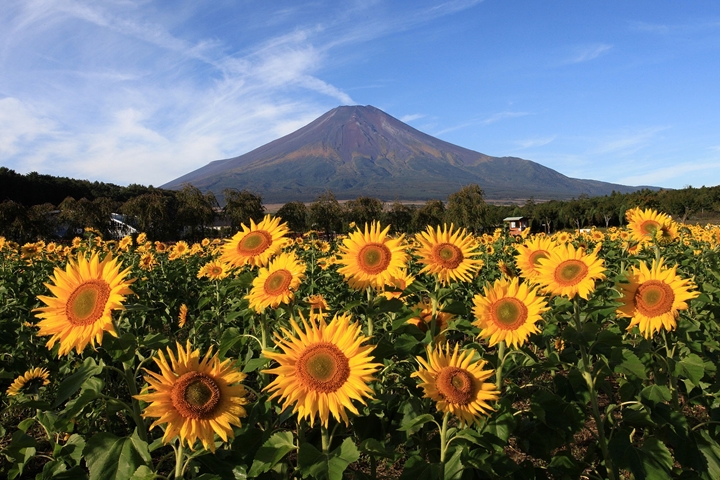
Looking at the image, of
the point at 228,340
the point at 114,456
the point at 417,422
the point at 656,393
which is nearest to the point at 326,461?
the point at 417,422

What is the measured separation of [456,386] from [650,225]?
150 inches

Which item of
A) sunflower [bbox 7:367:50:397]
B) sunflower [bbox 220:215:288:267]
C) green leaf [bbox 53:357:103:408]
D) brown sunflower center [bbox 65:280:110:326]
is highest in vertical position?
sunflower [bbox 220:215:288:267]

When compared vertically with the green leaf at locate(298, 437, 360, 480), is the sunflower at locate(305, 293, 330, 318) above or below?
above

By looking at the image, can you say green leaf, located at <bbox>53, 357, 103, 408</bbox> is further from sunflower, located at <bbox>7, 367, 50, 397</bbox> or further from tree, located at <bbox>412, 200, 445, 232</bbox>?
tree, located at <bbox>412, 200, 445, 232</bbox>

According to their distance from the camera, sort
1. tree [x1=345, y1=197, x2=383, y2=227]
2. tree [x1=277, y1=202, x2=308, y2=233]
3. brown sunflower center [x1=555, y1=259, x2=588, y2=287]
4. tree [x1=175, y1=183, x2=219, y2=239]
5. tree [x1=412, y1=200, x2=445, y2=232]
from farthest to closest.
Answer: tree [x1=412, y1=200, x2=445, y2=232] < tree [x1=345, y1=197, x2=383, y2=227] < tree [x1=277, y1=202, x2=308, y2=233] < tree [x1=175, y1=183, x2=219, y2=239] < brown sunflower center [x1=555, y1=259, x2=588, y2=287]

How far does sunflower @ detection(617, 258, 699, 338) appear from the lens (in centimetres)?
331

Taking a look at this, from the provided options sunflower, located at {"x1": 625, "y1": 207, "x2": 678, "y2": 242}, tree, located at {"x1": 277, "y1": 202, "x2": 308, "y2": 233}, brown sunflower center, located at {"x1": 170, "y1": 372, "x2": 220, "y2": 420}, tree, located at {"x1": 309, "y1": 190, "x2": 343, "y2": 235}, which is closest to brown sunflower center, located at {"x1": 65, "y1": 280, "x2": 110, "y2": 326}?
brown sunflower center, located at {"x1": 170, "y1": 372, "x2": 220, "y2": 420}

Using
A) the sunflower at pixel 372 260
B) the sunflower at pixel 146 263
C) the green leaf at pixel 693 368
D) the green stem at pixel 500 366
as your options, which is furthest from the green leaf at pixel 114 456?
the sunflower at pixel 146 263

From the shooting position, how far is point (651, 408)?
9.88 ft

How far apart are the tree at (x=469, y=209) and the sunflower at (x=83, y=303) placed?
59.5 meters

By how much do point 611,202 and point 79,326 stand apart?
8523 centimetres

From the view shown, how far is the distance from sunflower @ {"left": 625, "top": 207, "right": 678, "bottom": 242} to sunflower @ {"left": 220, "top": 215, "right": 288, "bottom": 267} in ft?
12.5

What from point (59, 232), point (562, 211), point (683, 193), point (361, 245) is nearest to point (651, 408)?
point (361, 245)

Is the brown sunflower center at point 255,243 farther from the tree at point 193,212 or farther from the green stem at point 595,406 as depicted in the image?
the tree at point 193,212
